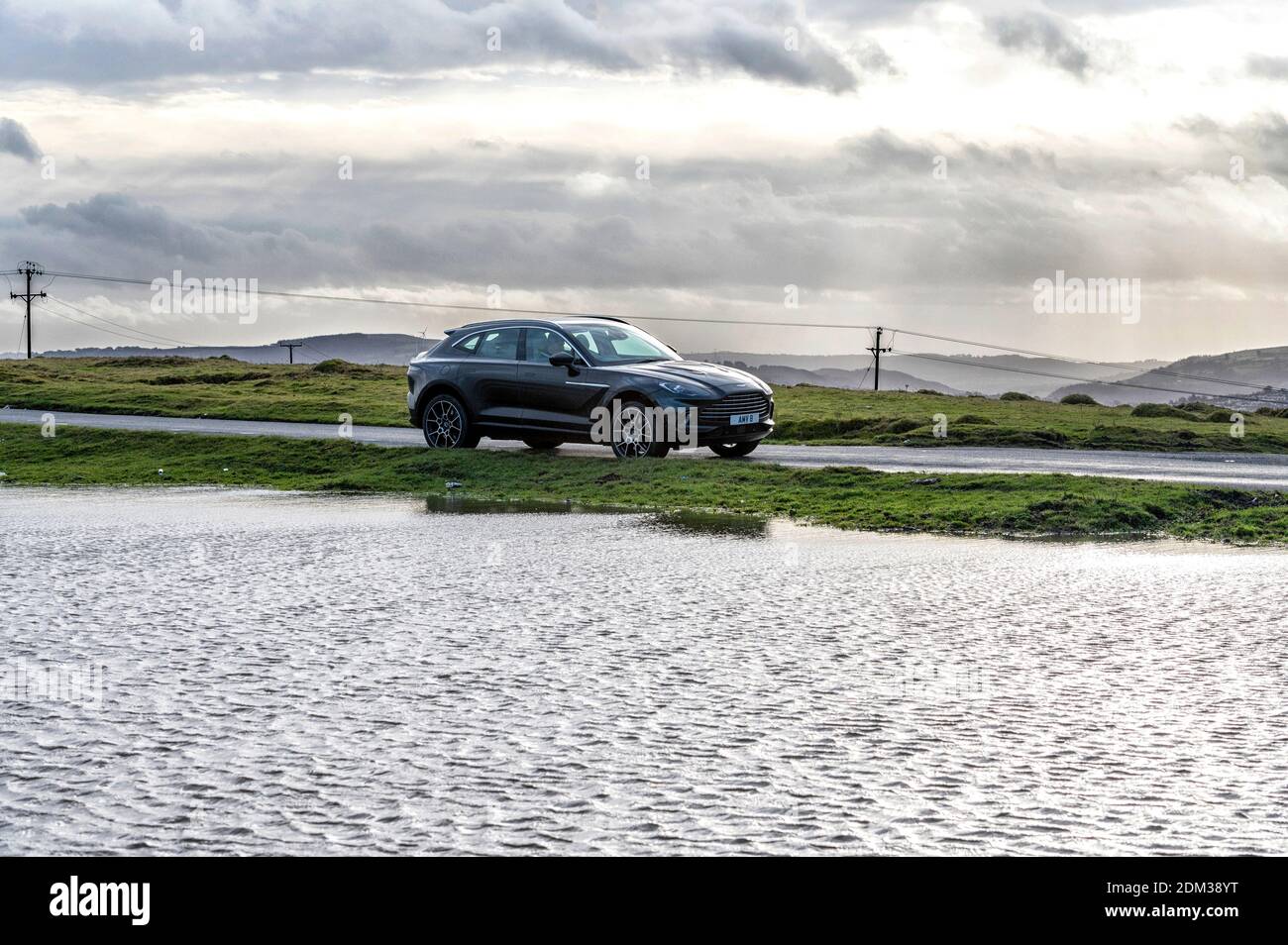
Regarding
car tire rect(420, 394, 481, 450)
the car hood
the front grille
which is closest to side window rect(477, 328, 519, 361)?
car tire rect(420, 394, 481, 450)

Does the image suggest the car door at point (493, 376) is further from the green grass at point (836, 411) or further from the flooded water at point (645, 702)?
the flooded water at point (645, 702)

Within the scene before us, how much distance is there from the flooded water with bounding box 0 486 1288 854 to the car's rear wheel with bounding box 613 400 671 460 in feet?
24.0

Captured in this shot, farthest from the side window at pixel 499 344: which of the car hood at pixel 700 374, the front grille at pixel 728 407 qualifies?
the front grille at pixel 728 407

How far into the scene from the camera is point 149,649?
7539mm

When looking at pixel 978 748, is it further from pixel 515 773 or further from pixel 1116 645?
pixel 1116 645

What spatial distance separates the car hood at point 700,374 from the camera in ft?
61.6

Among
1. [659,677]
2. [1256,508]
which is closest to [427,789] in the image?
[659,677]

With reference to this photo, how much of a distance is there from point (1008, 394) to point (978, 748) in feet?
145

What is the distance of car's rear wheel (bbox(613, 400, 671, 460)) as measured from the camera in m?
18.8

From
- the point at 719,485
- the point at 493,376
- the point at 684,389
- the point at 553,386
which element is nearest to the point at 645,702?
the point at 719,485

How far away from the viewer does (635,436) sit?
19.0 metres

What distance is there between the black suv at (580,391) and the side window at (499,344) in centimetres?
1

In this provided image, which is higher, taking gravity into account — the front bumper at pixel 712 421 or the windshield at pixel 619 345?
the windshield at pixel 619 345

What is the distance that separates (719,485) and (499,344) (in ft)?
16.4
